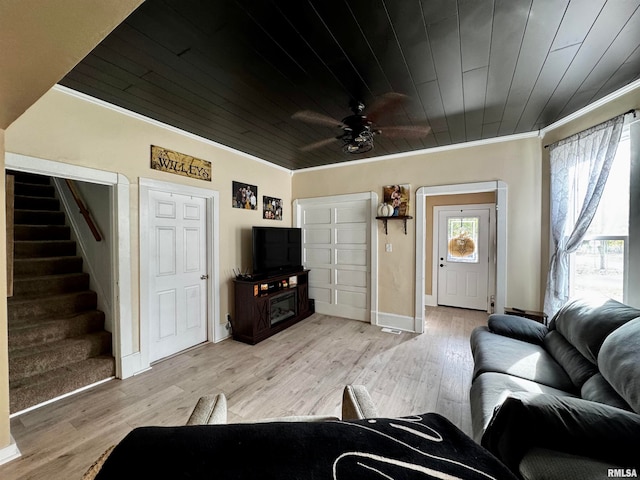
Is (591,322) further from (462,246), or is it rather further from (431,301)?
(431,301)

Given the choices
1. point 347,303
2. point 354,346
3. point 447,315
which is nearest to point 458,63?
point 354,346

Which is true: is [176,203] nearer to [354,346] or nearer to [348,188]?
[348,188]

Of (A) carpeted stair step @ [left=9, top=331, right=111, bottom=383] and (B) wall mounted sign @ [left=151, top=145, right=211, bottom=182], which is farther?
(B) wall mounted sign @ [left=151, top=145, right=211, bottom=182]

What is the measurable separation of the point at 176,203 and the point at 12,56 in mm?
2151

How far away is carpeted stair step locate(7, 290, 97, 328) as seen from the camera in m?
2.46

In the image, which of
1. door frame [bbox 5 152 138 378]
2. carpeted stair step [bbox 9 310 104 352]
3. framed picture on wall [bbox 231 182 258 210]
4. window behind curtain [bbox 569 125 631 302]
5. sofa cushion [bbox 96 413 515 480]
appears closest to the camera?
sofa cushion [bbox 96 413 515 480]

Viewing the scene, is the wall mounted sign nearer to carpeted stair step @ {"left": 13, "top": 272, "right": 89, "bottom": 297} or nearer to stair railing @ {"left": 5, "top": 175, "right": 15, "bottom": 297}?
stair railing @ {"left": 5, "top": 175, "right": 15, "bottom": 297}

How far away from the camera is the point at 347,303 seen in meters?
4.33

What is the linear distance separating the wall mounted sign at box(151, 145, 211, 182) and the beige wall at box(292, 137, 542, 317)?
1.86 meters

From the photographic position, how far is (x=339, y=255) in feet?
14.4

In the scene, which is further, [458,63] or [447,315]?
[447,315]

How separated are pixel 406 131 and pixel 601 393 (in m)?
2.62

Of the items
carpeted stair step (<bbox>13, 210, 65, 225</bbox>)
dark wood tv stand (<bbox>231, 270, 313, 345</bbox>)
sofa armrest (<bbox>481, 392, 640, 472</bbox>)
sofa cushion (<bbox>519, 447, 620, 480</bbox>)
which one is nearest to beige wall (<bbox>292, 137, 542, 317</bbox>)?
dark wood tv stand (<bbox>231, 270, 313, 345</bbox>)

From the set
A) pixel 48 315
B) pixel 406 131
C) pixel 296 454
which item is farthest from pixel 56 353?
pixel 406 131
